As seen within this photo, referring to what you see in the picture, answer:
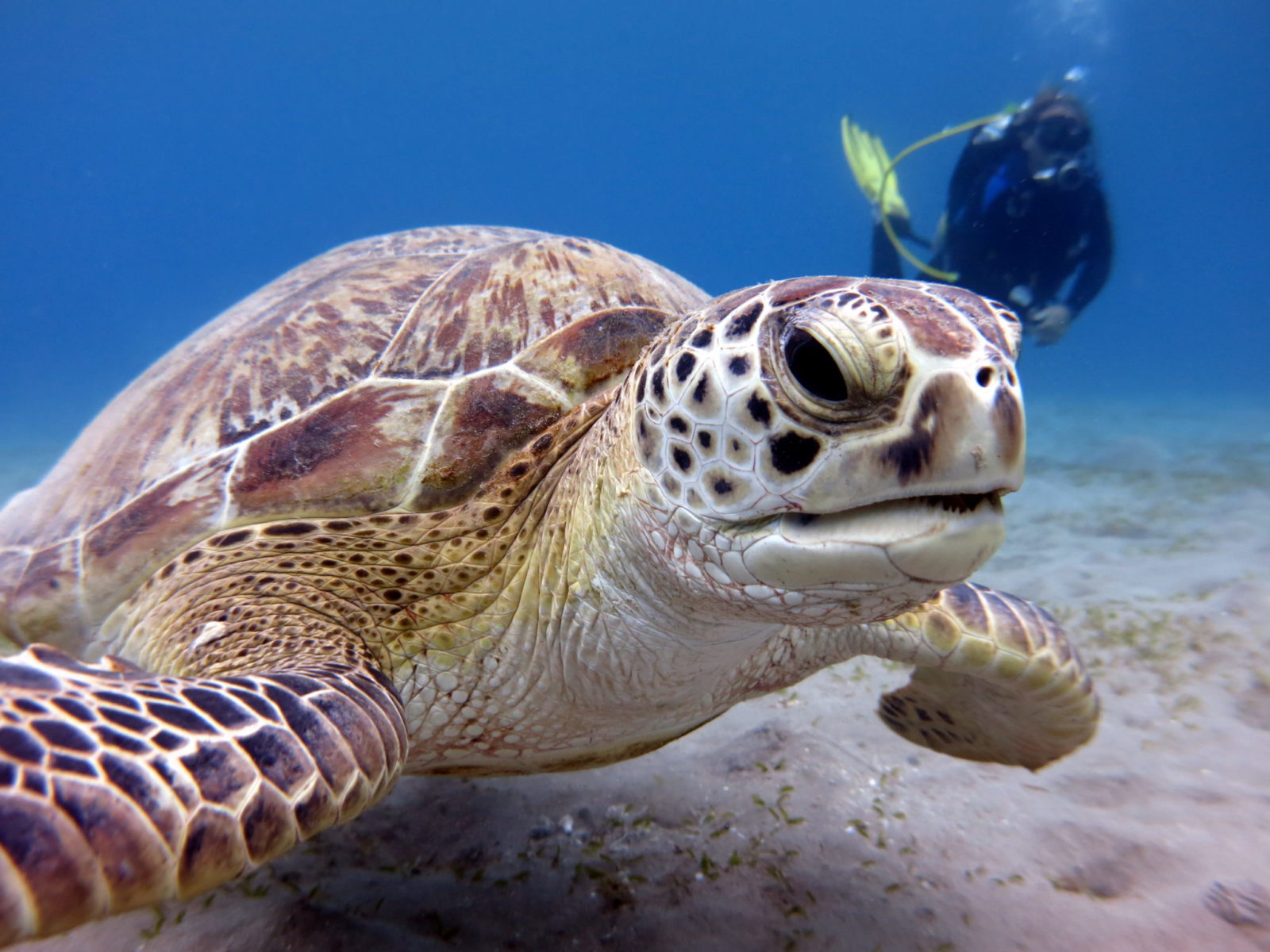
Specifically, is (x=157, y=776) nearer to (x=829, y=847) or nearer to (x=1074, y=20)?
(x=829, y=847)

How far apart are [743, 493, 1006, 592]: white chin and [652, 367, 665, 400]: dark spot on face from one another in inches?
12.9

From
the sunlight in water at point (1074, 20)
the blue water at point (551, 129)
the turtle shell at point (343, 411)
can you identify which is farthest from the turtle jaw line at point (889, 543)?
the sunlight in water at point (1074, 20)

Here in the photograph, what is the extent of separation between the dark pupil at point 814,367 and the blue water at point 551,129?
2013 inches

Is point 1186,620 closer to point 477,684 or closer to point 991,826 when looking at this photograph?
point 991,826

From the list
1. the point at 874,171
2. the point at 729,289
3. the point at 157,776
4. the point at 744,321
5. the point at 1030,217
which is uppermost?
the point at 729,289

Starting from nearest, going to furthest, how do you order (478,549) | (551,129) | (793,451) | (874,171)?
(793,451), (478,549), (874,171), (551,129)

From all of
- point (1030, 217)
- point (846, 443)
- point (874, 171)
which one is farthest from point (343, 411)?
point (874, 171)

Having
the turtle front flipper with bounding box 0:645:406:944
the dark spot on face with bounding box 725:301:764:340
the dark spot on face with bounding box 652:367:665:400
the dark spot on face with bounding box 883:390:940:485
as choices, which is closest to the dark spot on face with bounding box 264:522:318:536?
the turtle front flipper with bounding box 0:645:406:944

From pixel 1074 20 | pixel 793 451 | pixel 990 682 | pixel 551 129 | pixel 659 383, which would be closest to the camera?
pixel 793 451

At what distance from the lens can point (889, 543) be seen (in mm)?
940

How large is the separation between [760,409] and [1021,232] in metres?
Result: 8.30

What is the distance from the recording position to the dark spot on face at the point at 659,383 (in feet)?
3.99

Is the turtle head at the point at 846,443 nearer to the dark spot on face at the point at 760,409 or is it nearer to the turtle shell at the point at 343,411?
the dark spot on face at the point at 760,409

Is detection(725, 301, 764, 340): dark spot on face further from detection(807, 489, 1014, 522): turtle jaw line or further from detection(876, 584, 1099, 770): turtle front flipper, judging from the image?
detection(876, 584, 1099, 770): turtle front flipper
